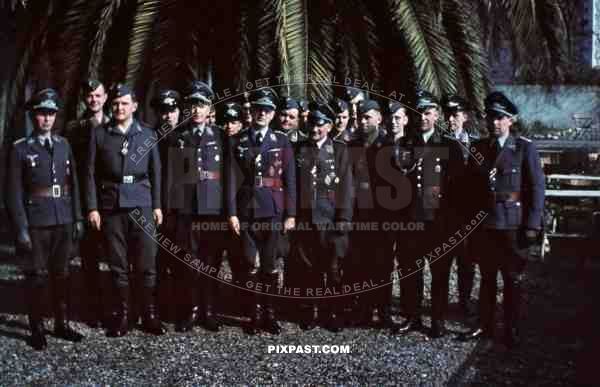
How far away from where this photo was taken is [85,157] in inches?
205

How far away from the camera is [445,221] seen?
5215 millimetres

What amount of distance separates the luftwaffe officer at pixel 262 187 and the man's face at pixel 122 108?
693 millimetres

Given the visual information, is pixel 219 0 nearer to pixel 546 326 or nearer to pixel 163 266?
pixel 163 266

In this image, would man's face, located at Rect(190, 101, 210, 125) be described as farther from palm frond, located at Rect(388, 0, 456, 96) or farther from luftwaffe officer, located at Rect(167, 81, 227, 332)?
palm frond, located at Rect(388, 0, 456, 96)

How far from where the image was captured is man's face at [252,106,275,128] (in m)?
5.12

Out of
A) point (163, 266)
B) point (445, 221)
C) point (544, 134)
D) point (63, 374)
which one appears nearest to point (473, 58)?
point (445, 221)

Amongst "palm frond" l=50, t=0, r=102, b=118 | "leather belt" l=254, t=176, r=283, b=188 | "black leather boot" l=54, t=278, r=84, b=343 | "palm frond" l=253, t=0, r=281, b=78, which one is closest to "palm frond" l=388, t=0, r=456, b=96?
"palm frond" l=253, t=0, r=281, b=78

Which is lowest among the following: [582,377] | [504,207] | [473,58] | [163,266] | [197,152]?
[582,377]

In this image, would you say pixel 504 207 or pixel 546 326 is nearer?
pixel 504 207

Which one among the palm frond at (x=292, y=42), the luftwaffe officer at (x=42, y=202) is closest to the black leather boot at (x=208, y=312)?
the luftwaffe officer at (x=42, y=202)

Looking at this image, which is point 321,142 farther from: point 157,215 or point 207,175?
point 157,215

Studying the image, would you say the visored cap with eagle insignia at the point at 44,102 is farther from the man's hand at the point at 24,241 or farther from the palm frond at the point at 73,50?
the palm frond at the point at 73,50

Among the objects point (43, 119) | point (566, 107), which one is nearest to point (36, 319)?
point (43, 119)

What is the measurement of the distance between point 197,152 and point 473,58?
2.53 metres
